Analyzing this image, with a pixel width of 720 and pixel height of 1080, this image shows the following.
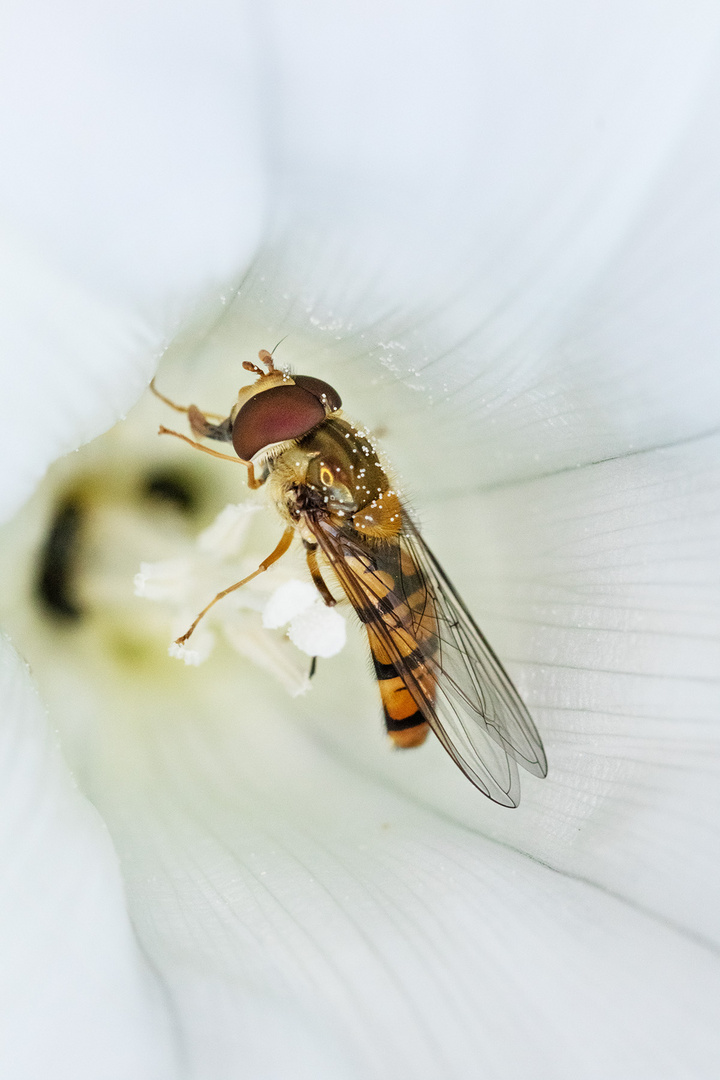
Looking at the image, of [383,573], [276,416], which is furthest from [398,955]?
[276,416]

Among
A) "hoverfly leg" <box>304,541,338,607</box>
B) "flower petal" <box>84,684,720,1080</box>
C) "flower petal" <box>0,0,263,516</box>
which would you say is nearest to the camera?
"flower petal" <box>0,0,263,516</box>

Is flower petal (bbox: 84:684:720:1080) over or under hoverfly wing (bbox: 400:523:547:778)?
under

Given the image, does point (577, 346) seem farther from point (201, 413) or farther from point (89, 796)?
point (89, 796)

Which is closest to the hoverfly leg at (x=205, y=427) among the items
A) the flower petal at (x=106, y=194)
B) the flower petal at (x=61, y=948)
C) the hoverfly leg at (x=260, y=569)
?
the hoverfly leg at (x=260, y=569)

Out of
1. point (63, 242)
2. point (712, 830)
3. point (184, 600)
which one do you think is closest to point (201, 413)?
point (184, 600)

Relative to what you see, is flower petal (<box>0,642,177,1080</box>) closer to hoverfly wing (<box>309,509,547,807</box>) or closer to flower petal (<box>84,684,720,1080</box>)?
flower petal (<box>84,684,720,1080</box>)

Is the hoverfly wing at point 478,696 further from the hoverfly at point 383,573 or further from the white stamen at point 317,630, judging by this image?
the white stamen at point 317,630

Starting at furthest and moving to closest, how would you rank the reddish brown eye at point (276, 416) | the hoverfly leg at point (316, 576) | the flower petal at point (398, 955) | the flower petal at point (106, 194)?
the hoverfly leg at point (316, 576), the reddish brown eye at point (276, 416), the flower petal at point (398, 955), the flower petal at point (106, 194)

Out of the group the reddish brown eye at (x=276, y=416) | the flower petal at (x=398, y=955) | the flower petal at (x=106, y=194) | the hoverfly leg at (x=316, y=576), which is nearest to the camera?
the flower petal at (x=106, y=194)

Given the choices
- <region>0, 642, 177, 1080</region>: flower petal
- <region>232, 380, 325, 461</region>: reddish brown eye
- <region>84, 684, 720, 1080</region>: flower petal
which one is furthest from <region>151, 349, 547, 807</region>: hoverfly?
<region>0, 642, 177, 1080</region>: flower petal
